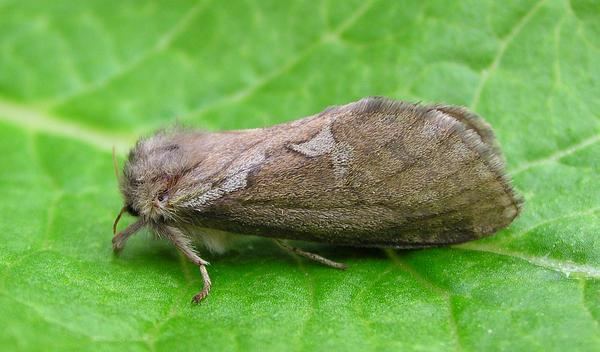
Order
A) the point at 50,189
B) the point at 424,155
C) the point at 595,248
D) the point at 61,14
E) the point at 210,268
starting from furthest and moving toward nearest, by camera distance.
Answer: the point at 61,14
the point at 50,189
the point at 210,268
the point at 424,155
the point at 595,248

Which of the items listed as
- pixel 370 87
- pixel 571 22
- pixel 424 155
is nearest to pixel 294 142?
pixel 424 155

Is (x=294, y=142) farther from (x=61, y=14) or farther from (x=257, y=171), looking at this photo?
(x=61, y=14)

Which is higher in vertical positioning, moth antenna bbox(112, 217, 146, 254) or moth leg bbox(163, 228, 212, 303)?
moth antenna bbox(112, 217, 146, 254)

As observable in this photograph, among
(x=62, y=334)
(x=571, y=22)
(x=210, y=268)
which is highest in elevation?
(x=571, y=22)

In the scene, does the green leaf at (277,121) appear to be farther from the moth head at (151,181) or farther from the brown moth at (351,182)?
the moth head at (151,181)

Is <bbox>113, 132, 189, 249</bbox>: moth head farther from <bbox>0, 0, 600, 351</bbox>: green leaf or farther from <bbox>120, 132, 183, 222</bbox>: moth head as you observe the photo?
<bbox>0, 0, 600, 351</bbox>: green leaf

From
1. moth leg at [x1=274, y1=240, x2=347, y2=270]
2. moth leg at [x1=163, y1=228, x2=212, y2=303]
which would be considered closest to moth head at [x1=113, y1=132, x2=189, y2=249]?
moth leg at [x1=163, y1=228, x2=212, y2=303]

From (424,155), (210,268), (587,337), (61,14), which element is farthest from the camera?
(61,14)
